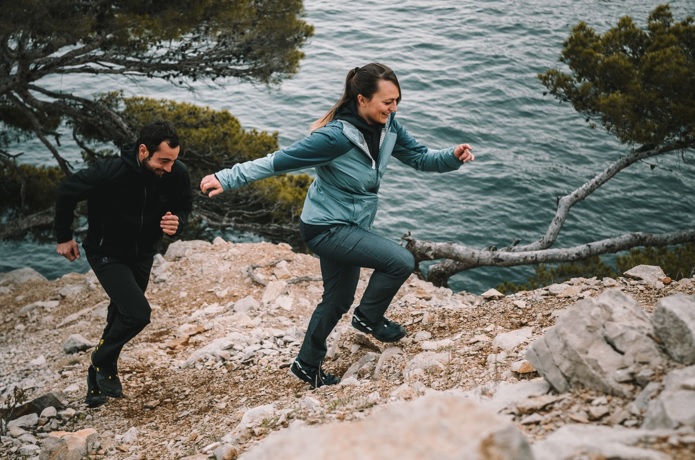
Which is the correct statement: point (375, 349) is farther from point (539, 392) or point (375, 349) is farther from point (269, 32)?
point (269, 32)

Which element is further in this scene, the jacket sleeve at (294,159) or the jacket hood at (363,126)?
the jacket hood at (363,126)

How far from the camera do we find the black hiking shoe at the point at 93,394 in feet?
18.1

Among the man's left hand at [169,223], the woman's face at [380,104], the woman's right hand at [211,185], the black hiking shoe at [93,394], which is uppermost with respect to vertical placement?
the woman's face at [380,104]

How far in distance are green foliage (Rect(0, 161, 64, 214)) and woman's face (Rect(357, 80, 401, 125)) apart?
943 centimetres

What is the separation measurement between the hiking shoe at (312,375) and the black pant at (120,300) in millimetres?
1259

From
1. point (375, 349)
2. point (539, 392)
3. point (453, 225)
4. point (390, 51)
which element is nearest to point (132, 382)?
point (375, 349)

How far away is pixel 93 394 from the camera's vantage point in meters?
5.55

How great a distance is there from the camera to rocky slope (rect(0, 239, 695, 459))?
12.9 ft

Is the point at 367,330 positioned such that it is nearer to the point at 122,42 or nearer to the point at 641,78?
the point at 641,78

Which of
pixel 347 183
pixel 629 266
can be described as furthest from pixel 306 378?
pixel 629 266

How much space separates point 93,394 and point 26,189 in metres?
7.94

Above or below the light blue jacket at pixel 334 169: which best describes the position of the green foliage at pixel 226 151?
below

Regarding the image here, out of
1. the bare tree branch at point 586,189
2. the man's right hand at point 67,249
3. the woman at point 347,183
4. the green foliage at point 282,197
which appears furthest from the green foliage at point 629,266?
the man's right hand at point 67,249

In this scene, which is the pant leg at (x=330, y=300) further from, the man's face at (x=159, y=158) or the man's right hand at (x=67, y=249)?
the man's right hand at (x=67, y=249)
